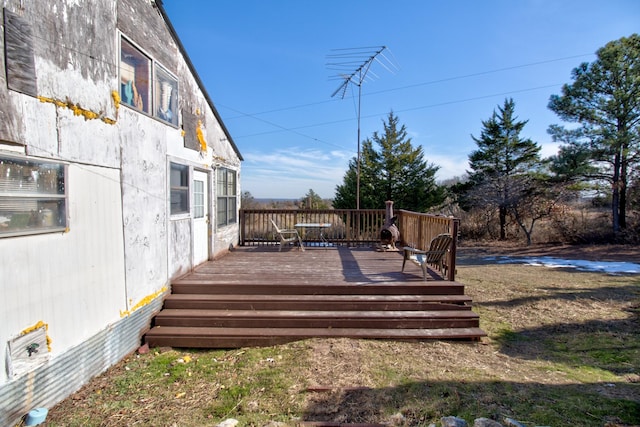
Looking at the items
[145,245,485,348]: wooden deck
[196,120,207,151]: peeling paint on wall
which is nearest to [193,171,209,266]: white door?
[196,120,207,151]: peeling paint on wall

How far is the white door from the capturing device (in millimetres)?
5855

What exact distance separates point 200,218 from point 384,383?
175 inches

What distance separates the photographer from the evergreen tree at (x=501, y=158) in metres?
17.5

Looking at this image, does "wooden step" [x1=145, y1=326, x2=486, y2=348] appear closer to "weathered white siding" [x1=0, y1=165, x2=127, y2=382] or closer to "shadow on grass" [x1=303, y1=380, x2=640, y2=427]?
"weathered white siding" [x1=0, y1=165, x2=127, y2=382]

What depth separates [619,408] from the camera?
2.67 m

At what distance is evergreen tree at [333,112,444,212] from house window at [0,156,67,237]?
17.9 metres

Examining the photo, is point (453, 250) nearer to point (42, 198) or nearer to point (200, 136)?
point (200, 136)

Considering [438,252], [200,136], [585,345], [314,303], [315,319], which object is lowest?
[585,345]

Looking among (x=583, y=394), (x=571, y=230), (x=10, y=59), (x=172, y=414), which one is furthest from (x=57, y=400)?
(x=571, y=230)

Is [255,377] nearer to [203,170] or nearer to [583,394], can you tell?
[583,394]

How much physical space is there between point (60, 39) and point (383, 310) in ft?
15.4

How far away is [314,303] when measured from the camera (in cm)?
462

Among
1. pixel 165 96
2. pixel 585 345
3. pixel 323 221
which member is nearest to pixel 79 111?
pixel 165 96

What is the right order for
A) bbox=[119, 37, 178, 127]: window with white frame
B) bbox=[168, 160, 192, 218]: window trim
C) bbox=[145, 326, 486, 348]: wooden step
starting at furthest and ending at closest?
bbox=[168, 160, 192, 218]: window trim → bbox=[145, 326, 486, 348]: wooden step → bbox=[119, 37, 178, 127]: window with white frame
